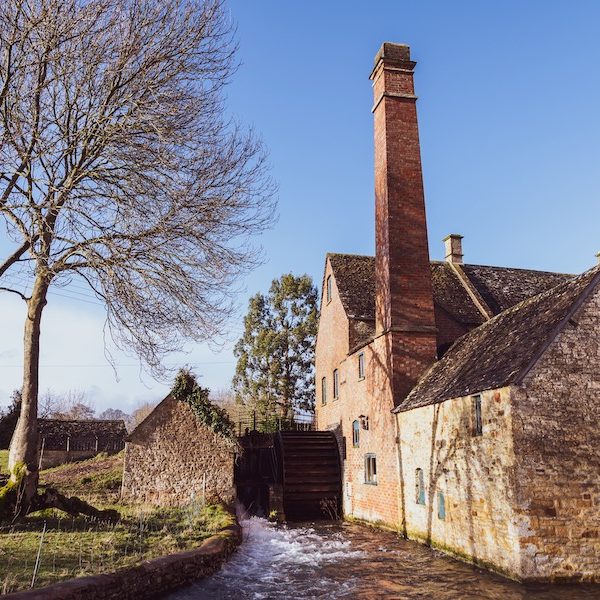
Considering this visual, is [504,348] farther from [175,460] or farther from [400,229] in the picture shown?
[175,460]

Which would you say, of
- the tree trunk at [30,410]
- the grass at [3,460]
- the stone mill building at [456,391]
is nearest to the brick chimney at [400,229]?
the stone mill building at [456,391]

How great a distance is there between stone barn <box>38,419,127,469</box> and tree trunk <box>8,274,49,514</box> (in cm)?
1685

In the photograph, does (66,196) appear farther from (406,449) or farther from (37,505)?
(406,449)

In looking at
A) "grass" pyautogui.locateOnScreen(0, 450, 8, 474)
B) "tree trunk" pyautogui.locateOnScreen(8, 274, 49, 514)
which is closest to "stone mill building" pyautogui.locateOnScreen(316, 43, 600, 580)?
"tree trunk" pyautogui.locateOnScreen(8, 274, 49, 514)

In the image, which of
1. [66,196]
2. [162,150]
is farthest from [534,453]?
[66,196]

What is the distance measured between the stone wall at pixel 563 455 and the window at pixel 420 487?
416 centimetres

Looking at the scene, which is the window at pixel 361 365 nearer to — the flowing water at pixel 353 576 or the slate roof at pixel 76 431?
the flowing water at pixel 353 576

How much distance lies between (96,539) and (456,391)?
24.7ft

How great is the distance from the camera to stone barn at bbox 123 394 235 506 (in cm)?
1630

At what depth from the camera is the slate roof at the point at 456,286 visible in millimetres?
19352

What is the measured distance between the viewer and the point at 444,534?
11602 mm

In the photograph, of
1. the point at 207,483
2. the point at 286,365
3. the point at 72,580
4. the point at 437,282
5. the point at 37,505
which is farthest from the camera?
the point at 286,365

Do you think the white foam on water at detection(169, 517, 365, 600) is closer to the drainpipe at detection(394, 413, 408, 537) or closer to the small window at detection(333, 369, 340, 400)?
the drainpipe at detection(394, 413, 408, 537)

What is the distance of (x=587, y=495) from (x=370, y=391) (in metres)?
8.34
